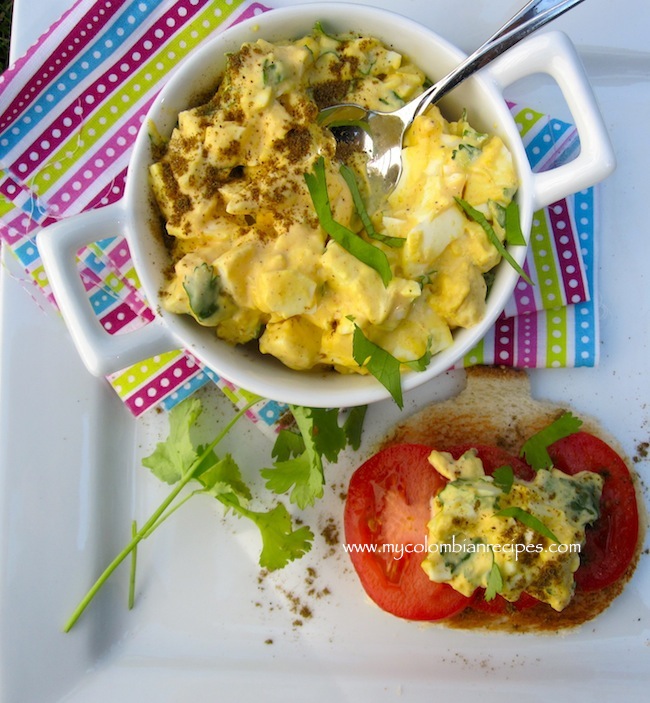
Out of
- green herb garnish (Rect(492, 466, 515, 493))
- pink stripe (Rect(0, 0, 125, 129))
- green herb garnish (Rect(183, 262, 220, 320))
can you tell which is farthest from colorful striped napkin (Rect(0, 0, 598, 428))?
green herb garnish (Rect(183, 262, 220, 320))

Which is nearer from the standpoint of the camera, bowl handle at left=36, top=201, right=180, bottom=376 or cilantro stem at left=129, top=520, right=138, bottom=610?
bowl handle at left=36, top=201, right=180, bottom=376

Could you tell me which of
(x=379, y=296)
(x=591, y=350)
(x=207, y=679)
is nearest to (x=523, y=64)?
(x=379, y=296)

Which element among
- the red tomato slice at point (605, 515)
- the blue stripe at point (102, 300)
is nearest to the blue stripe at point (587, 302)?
the red tomato slice at point (605, 515)

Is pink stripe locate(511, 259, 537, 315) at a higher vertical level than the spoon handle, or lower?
lower

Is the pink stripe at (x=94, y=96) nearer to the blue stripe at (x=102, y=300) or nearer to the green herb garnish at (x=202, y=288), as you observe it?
the blue stripe at (x=102, y=300)

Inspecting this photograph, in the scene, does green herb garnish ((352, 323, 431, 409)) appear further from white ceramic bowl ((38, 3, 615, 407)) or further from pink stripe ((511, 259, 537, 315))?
pink stripe ((511, 259, 537, 315))

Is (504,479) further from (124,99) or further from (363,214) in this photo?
(124,99)
